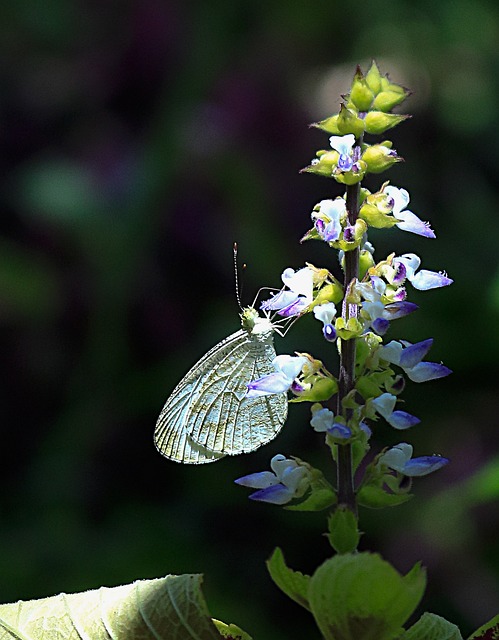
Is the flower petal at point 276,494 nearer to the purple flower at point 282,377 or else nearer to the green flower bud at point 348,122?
the purple flower at point 282,377

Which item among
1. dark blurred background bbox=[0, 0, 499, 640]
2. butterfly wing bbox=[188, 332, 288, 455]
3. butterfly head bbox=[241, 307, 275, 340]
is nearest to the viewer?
butterfly wing bbox=[188, 332, 288, 455]

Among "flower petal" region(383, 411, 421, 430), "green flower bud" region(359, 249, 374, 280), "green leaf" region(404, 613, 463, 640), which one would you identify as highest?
"green flower bud" region(359, 249, 374, 280)

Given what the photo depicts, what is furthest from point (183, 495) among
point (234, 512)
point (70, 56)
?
point (70, 56)

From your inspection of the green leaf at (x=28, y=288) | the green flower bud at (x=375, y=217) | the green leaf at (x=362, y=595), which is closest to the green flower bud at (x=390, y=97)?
the green flower bud at (x=375, y=217)

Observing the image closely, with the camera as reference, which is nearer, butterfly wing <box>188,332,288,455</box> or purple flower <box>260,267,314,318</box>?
purple flower <box>260,267,314,318</box>

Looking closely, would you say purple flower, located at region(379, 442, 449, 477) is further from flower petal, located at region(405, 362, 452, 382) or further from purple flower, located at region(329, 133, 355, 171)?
purple flower, located at region(329, 133, 355, 171)

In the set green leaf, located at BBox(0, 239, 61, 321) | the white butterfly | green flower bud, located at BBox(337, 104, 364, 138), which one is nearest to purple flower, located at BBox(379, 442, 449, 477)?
green flower bud, located at BBox(337, 104, 364, 138)
